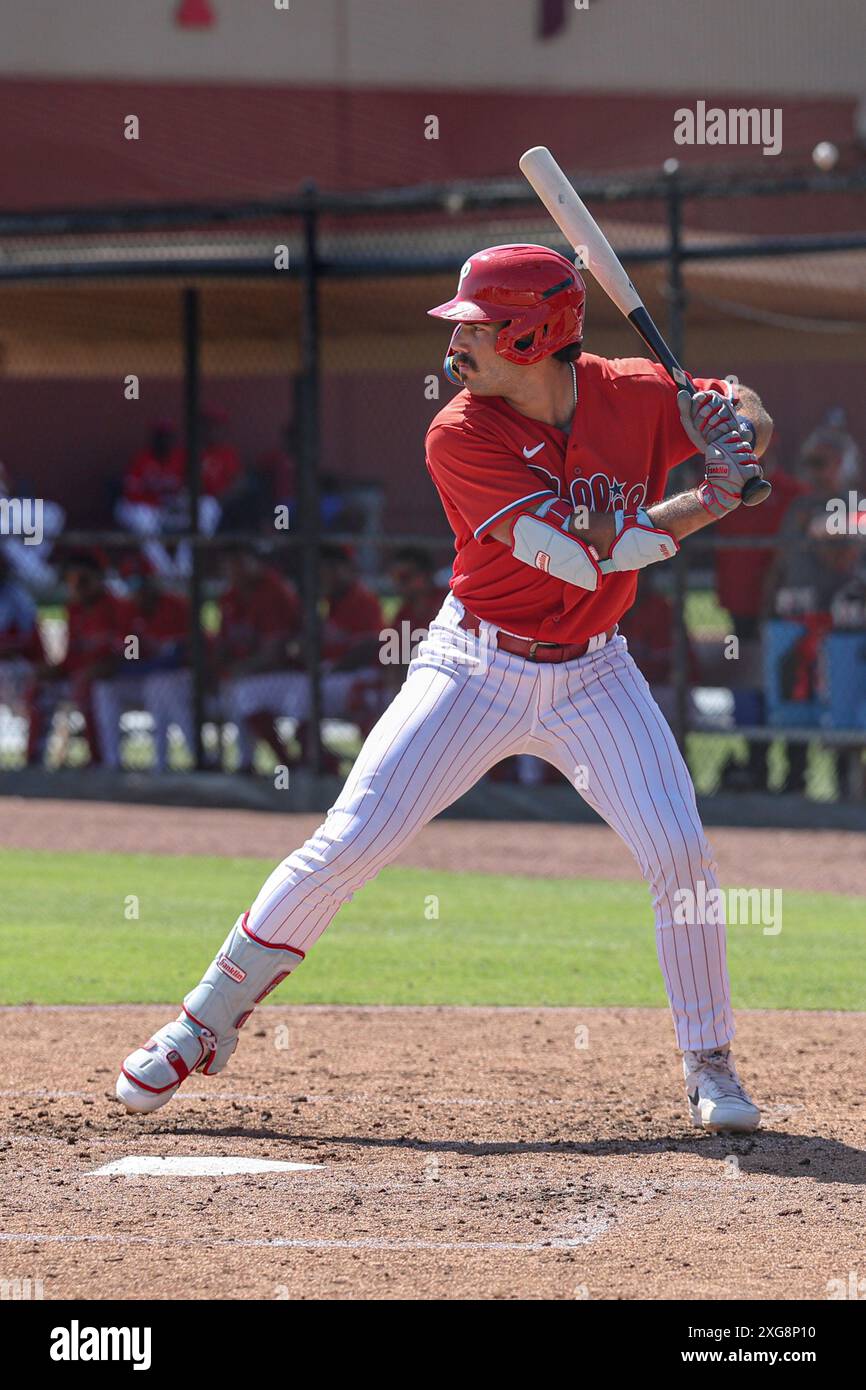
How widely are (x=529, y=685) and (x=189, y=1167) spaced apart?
133 centimetres

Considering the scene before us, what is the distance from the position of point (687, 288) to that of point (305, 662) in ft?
9.77

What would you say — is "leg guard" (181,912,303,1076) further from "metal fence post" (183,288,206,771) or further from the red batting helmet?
"metal fence post" (183,288,206,771)

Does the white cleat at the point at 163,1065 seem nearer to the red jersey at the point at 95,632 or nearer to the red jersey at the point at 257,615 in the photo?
the red jersey at the point at 257,615

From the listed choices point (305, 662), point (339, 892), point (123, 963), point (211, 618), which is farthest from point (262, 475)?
point (339, 892)

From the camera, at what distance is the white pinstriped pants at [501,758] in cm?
466

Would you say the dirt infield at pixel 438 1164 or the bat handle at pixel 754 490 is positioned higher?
the bat handle at pixel 754 490

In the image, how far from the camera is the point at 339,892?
4.74 m

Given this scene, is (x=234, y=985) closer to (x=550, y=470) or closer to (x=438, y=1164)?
(x=438, y=1164)

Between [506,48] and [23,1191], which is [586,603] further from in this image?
[506,48]

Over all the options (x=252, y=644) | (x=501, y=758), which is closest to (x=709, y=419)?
(x=501, y=758)

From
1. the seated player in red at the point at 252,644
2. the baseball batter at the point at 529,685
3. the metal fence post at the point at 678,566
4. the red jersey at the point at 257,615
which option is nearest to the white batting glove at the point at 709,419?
the baseball batter at the point at 529,685

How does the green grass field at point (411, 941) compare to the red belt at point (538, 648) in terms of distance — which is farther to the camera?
the green grass field at point (411, 941)

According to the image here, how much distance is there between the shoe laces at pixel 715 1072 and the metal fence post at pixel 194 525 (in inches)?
286

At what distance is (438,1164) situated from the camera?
4531 millimetres
